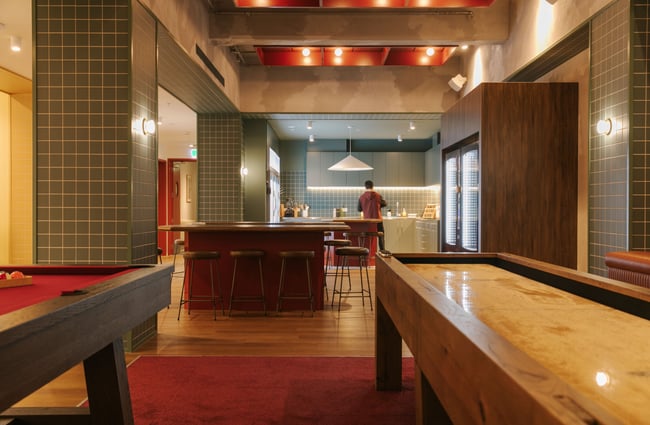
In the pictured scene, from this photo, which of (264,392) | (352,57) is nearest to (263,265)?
(264,392)

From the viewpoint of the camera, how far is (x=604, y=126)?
3697 mm

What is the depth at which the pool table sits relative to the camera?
1.11 m

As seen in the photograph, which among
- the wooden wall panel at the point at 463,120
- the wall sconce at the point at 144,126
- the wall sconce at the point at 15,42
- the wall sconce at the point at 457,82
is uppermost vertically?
the wall sconce at the point at 457,82

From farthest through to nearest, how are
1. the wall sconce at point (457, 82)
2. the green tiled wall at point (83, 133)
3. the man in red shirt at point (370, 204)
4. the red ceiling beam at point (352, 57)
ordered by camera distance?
1. the man in red shirt at point (370, 204)
2. the wall sconce at point (457, 82)
3. the red ceiling beam at point (352, 57)
4. the green tiled wall at point (83, 133)

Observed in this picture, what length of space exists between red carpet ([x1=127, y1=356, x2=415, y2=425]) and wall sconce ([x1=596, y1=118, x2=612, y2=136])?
106 inches

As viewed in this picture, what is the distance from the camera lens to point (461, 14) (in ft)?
18.1

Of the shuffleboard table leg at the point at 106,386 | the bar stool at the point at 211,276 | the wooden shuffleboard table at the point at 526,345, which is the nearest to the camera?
the wooden shuffleboard table at the point at 526,345

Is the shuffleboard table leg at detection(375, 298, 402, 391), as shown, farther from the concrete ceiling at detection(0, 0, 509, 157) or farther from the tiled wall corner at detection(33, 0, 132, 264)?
the concrete ceiling at detection(0, 0, 509, 157)

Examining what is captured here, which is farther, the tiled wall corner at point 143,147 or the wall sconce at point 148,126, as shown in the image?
the wall sconce at point 148,126

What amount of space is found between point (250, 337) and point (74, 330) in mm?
2543

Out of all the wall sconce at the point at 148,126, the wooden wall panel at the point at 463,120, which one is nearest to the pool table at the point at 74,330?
the wall sconce at the point at 148,126

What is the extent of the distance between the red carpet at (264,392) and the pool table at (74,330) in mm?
515

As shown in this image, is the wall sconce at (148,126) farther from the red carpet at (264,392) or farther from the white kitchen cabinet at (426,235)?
the white kitchen cabinet at (426,235)

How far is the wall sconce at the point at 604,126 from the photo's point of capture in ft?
11.9
